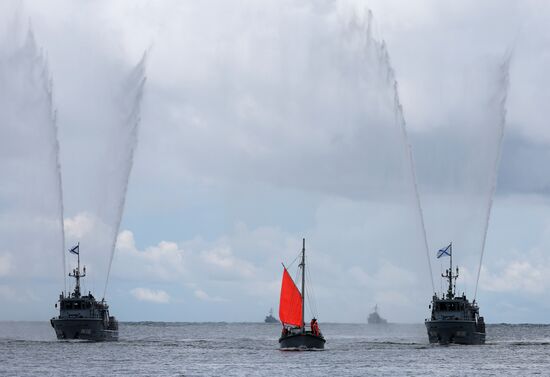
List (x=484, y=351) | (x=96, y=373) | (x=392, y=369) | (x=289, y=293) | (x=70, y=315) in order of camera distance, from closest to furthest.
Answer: (x=96, y=373)
(x=392, y=369)
(x=289, y=293)
(x=484, y=351)
(x=70, y=315)

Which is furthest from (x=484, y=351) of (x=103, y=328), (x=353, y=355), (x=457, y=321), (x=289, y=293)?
(x=103, y=328)

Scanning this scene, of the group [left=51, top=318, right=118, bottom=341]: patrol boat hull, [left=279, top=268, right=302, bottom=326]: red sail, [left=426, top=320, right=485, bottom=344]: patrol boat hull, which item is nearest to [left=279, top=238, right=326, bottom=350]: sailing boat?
[left=279, top=268, right=302, bottom=326]: red sail

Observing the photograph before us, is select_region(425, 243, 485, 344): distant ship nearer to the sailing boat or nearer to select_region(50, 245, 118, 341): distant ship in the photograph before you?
the sailing boat

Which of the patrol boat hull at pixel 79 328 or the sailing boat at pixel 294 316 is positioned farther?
the patrol boat hull at pixel 79 328

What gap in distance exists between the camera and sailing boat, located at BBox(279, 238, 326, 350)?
102000 millimetres

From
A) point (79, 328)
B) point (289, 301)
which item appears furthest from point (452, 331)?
point (79, 328)

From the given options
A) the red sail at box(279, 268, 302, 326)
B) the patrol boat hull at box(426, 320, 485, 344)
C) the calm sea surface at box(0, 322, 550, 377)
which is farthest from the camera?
the patrol boat hull at box(426, 320, 485, 344)

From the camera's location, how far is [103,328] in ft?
407

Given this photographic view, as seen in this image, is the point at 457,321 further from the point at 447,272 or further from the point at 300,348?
the point at 300,348

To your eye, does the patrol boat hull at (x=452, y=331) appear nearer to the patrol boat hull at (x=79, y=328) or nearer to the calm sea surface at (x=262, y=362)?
the calm sea surface at (x=262, y=362)

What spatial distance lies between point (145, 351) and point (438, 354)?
3435 centimetres

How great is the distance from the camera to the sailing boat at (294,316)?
102m

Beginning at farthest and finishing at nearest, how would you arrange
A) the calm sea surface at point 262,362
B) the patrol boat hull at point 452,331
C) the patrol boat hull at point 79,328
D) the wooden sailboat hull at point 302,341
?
the patrol boat hull at point 79,328 → the patrol boat hull at point 452,331 → the wooden sailboat hull at point 302,341 → the calm sea surface at point 262,362

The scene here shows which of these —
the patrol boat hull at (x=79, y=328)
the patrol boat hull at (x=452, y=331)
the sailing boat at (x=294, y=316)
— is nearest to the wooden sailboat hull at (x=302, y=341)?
the sailing boat at (x=294, y=316)
